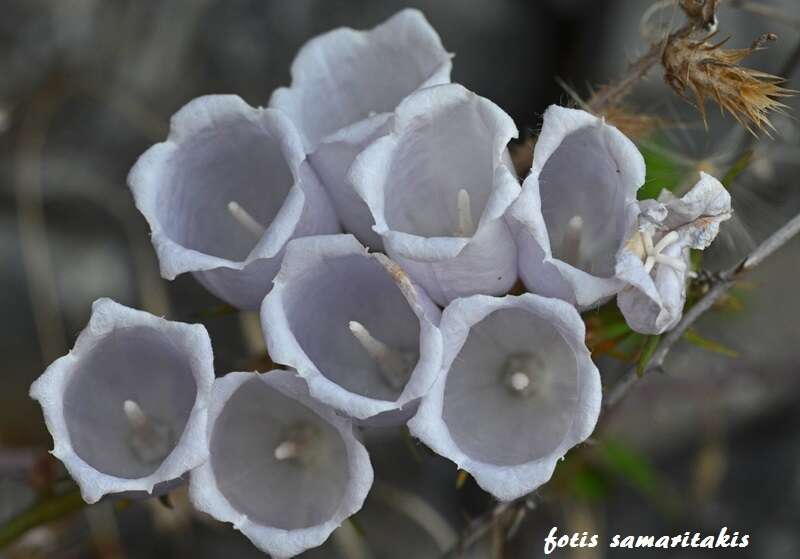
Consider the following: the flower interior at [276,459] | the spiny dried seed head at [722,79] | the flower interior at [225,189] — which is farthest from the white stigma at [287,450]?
the spiny dried seed head at [722,79]

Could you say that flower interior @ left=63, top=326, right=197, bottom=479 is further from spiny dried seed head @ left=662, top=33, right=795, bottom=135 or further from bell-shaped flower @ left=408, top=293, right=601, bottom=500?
spiny dried seed head @ left=662, top=33, right=795, bottom=135

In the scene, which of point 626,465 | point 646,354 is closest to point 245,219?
point 646,354

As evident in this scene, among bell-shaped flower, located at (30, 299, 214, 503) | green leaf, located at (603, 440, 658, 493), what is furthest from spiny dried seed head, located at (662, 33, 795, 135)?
green leaf, located at (603, 440, 658, 493)

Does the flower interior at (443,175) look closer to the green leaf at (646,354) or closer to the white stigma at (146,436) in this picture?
the green leaf at (646,354)

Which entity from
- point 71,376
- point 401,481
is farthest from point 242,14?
point 71,376

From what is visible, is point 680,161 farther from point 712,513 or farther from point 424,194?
point 712,513

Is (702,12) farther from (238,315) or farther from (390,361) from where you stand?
(238,315)

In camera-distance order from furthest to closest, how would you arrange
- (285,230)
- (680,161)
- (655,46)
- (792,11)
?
1. (792,11)
2. (680,161)
3. (655,46)
4. (285,230)
